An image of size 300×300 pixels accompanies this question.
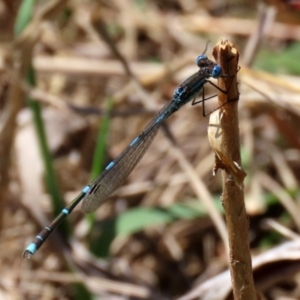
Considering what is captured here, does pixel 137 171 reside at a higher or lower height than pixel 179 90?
higher

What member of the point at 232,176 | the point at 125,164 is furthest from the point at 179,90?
the point at 232,176

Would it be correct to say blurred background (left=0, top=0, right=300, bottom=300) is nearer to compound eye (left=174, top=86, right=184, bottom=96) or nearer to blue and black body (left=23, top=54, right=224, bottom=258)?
blue and black body (left=23, top=54, right=224, bottom=258)

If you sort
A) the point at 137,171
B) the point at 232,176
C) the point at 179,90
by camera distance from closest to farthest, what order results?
the point at 232,176 < the point at 179,90 < the point at 137,171

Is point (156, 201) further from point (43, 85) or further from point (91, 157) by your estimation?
point (43, 85)

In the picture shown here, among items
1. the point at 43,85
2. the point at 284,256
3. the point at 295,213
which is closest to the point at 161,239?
the point at 295,213

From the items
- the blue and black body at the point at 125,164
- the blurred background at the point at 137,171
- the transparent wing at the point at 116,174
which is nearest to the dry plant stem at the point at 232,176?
the blurred background at the point at 137,171

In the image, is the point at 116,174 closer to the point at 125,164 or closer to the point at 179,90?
the point at 125,164

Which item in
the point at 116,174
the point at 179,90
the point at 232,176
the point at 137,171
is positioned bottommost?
the point at 232,176
